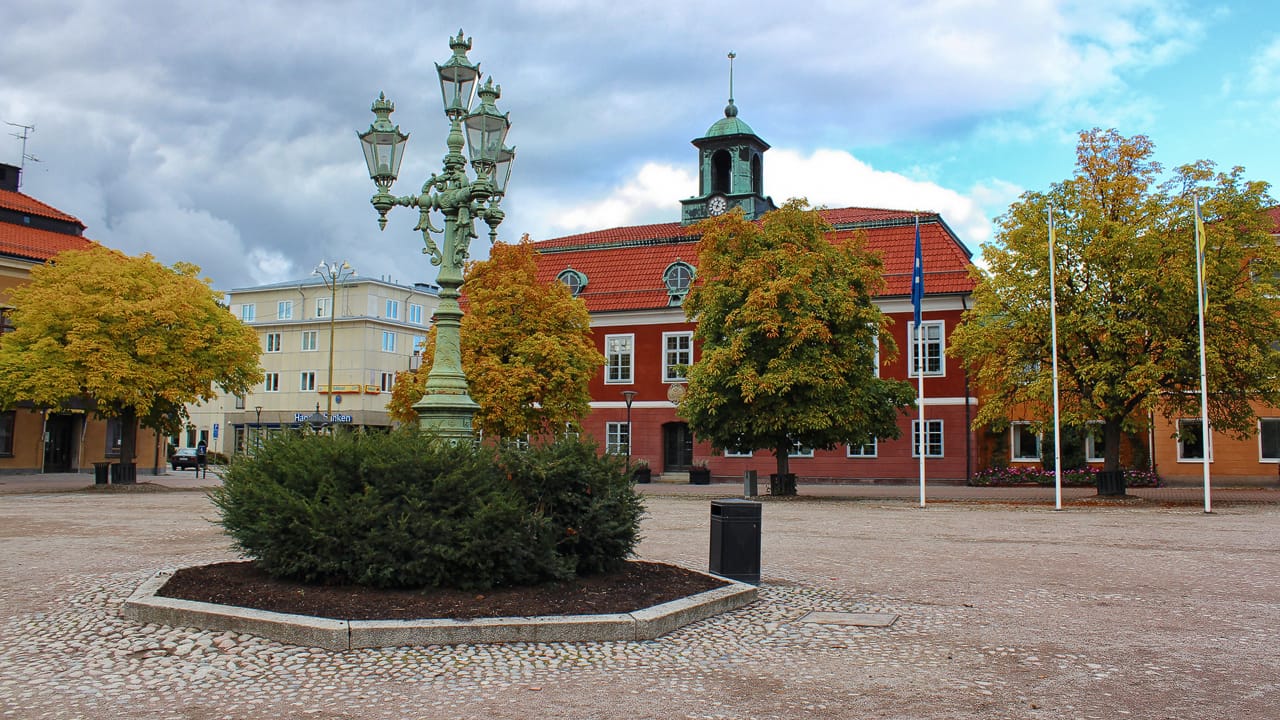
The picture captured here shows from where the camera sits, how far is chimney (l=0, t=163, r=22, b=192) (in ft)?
164

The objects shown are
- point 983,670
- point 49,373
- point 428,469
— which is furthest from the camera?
point 49,373

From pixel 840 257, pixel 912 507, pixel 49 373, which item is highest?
pixel 840 257

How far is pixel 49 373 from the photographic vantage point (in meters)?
28.8

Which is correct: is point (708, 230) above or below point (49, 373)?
above

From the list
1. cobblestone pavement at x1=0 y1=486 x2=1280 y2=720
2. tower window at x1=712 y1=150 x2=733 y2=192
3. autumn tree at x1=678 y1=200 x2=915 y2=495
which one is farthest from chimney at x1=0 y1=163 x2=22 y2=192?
cobblestone pavement at x1=0 y1=486 x2=1280 y2=720

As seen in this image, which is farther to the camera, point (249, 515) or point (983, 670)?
point (249, 515)

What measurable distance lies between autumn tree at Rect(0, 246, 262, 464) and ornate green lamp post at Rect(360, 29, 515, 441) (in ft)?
62.2

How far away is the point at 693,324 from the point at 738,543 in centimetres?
3298

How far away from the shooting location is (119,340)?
3005 cm

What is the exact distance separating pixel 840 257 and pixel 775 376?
4409mm

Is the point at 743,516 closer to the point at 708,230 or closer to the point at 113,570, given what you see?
the point at 113,570

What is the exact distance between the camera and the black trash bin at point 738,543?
34.8ft

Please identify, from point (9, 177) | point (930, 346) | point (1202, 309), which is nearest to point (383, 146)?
point (1202, 309)

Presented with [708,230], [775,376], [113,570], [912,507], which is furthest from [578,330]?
[113,570]
